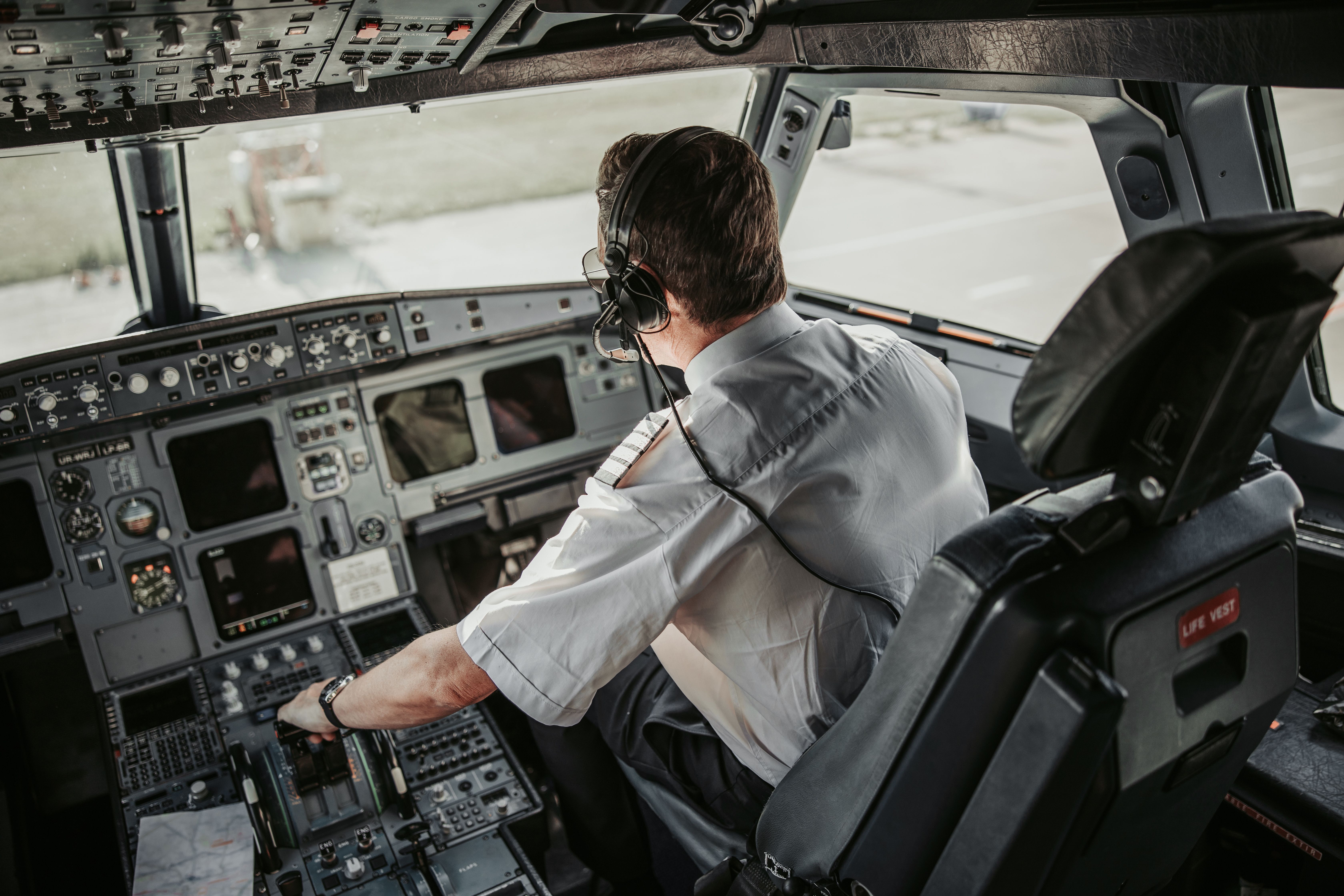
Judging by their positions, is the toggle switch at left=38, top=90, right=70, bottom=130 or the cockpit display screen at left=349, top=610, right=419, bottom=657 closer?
the toggle switch at left=38, top=90, right=70, bottom=130

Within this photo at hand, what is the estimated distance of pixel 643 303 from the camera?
1354 mm

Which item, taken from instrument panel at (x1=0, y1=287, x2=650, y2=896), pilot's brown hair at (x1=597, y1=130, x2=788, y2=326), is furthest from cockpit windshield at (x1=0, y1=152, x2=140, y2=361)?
pilot's brown hair at (x1=597, y1=130, x2=788, y2=326)

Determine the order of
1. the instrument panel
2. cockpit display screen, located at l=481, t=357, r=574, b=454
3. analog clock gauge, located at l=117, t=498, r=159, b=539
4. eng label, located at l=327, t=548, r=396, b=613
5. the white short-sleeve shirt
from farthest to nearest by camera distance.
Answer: cockpit display screen, located at l=481, t=357, r=574, b=454, eng label, located at l=327, t=548, r=396, b=613, analog clock gauge, located at l=117, t=498, r=159, b=539, the instrument panel, the white short-sleeve shirt

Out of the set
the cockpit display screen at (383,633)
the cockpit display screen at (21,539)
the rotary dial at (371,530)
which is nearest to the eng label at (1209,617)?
the cockpit display screen at (383,633)

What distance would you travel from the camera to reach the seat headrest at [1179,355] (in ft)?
2.51

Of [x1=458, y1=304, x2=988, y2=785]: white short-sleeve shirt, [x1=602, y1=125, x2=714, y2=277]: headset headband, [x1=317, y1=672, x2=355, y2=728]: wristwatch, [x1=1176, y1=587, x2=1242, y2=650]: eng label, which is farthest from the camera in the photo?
[x1=317, y1=672, x2=355, y2=728]: wristwatch

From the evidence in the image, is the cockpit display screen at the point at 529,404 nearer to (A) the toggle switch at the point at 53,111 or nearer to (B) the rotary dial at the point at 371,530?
(B) the rotary dial at the point at 371,530

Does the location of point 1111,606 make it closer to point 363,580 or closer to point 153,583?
point 363,580

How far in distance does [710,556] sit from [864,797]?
0.33 meters

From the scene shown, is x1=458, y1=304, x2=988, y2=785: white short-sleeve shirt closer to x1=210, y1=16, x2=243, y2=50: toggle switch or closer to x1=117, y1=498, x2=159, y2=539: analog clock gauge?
x1=210, y1=16, x2=243, y2=50: toggle switch

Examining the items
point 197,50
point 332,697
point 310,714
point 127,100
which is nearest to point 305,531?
point 310,714

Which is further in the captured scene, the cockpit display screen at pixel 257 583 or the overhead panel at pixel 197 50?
the cockpit display screen at pixel 257 583

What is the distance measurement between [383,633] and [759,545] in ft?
5.89

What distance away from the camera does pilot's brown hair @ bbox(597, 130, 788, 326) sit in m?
1.30
